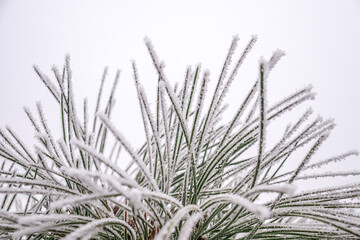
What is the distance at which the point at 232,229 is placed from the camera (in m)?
0.50

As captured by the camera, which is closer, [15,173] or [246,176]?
[246,176]

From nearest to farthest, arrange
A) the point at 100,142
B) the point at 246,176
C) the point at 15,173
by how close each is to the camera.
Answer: the point at 246,176, the point at 15,173, the point at 100,142

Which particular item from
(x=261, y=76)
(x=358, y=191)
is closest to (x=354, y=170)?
(x=358, y=191)

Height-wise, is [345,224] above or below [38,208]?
below

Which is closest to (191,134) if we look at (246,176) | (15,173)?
(246,176)

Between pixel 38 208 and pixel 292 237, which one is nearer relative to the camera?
pixel 292 237

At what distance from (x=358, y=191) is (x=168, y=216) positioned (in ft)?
0.96

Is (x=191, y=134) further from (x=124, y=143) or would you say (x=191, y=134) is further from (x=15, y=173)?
(x=15, y=173)

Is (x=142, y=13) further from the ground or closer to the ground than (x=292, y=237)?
further from the ground

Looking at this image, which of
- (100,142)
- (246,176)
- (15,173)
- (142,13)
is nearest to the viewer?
(246,176)

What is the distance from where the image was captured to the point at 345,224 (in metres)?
0.41

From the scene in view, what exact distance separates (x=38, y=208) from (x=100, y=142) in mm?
194

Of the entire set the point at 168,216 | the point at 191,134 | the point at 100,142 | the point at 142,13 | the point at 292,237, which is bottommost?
the point at 292,237

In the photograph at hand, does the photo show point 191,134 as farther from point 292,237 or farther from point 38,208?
point 38,208
